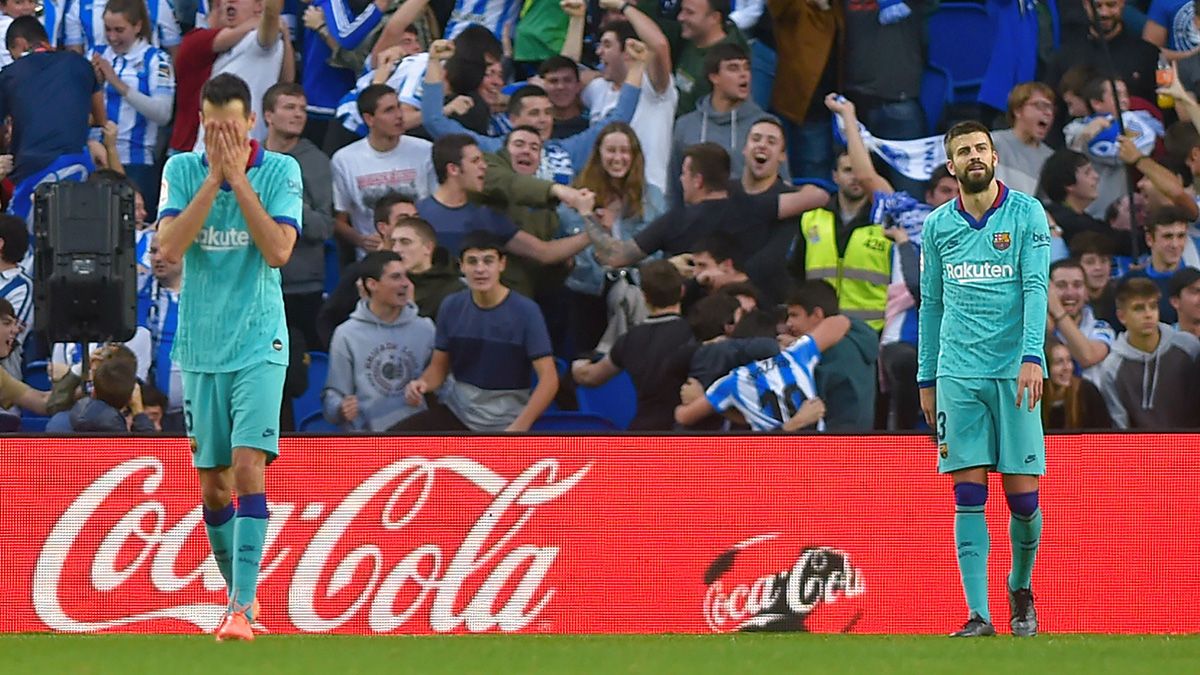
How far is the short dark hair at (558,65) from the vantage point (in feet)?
43.1

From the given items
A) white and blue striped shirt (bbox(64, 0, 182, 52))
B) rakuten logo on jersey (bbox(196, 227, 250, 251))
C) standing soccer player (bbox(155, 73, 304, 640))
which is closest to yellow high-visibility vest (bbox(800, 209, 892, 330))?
standing soccer player (bbox(155, 73, 304, 640))

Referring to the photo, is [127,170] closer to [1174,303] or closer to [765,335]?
[765,335]

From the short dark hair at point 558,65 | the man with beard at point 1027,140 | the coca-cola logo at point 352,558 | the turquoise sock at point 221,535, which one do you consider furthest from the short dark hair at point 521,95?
the turquoise sock at point 221,535

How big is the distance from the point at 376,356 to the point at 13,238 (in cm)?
265

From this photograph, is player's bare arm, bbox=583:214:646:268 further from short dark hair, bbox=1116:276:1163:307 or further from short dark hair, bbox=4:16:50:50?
short dark hair, bbox=4:16:50:50

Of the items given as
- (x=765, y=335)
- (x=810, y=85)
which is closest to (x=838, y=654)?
(x=765, y=335)

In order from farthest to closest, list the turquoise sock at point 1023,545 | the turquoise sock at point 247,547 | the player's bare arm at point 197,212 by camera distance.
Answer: the turquoise sock at point 1023,545
the turquoise sock at point 247,547
the player's bare arm at point 197,212

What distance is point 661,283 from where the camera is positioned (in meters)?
11.0

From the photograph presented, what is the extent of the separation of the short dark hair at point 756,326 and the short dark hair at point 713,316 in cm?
7

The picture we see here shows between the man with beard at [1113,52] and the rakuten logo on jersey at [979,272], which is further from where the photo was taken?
the man with beard at [1113,52]

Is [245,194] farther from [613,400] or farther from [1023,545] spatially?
[613,400]

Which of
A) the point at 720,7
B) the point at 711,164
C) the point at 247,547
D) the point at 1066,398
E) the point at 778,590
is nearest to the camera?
the point at 247,547

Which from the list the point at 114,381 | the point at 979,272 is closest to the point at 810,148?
the point at 114,381

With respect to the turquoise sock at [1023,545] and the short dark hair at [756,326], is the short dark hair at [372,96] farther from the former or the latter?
the turquoise sock at [1023,545]
